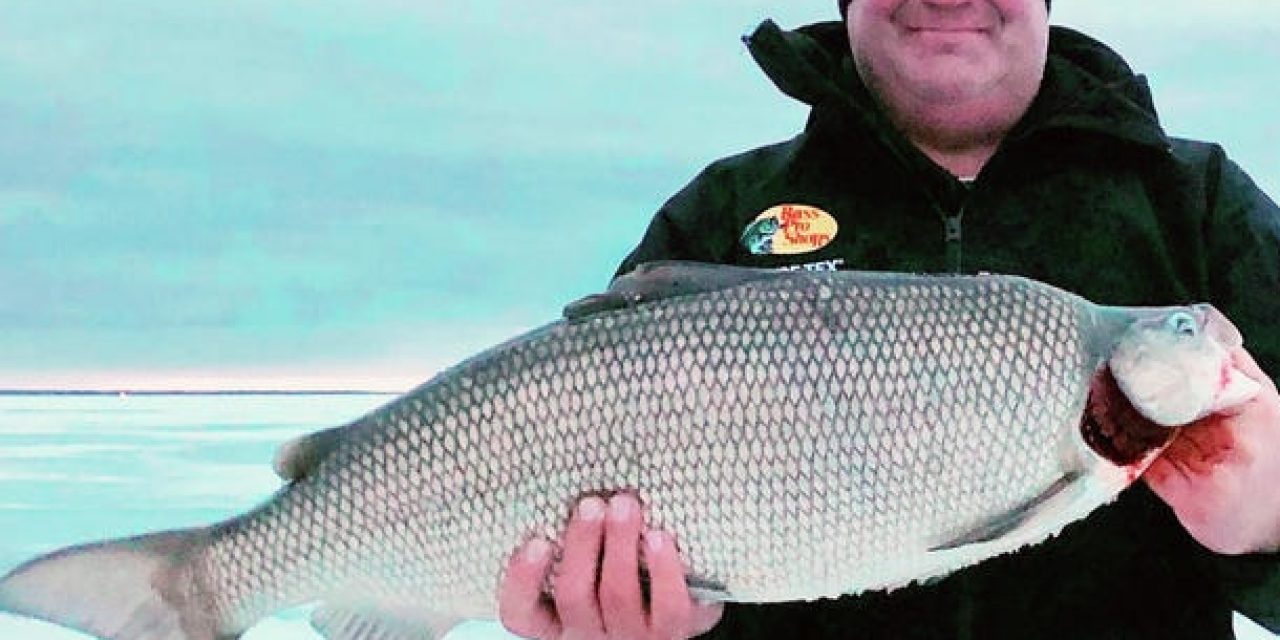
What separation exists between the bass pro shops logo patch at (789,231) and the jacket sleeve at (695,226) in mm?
78

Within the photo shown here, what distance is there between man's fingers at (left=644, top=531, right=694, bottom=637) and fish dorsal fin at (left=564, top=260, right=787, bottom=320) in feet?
1.45

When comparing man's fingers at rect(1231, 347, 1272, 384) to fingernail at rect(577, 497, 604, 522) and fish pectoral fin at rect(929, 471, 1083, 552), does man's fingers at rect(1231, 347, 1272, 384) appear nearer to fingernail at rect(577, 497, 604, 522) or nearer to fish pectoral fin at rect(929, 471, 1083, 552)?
fish pectoral fin at rect(929, 471, 1083, 552)

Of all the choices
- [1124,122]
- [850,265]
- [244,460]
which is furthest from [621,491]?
[244,460]

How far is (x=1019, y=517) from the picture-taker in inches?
107

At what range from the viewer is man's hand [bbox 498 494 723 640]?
2840 mm

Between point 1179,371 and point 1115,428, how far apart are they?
158 millimetres

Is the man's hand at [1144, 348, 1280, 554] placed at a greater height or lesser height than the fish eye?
lesser

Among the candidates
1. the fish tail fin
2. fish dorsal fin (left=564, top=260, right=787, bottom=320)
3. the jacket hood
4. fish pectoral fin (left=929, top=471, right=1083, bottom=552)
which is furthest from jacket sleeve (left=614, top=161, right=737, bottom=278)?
the fish tail fin

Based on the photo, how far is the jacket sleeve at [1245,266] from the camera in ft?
10.8

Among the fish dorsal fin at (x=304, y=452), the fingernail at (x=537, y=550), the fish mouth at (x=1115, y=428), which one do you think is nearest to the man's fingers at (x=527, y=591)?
the fingernail at (x=537, y=550)

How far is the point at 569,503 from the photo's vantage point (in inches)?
113

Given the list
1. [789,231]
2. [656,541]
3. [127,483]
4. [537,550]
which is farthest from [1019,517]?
[127,483]

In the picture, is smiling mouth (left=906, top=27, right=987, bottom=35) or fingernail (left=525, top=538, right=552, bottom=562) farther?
smiling mouth (left=906, top=27, right=987, bottom=35)

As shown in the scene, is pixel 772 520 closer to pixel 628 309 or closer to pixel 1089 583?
pixel 628 309
